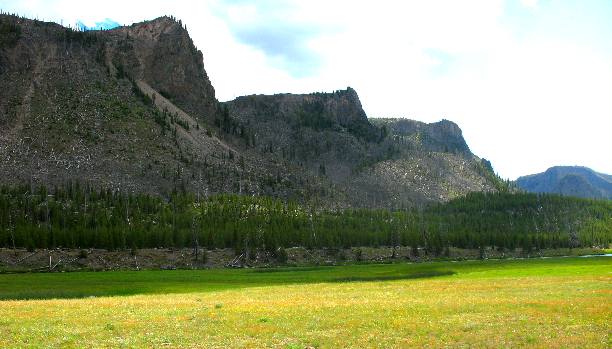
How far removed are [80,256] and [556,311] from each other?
372 feet

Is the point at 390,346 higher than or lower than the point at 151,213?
lower

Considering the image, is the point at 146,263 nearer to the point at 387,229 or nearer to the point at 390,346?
the point at 387,229

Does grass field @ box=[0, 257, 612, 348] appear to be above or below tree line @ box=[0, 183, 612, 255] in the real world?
below

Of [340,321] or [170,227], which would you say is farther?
[170,227]

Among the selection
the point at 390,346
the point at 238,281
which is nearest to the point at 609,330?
the point at 390,346

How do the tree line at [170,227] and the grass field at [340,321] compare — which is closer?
the grass field at [340,321]

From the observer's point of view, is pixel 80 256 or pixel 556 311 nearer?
pixel 556 311

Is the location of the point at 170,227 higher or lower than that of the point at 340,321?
higher

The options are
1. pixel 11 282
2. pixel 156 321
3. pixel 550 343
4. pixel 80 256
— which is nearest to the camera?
pixel 550 343

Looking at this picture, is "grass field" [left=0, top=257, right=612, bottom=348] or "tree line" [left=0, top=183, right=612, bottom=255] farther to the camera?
"tree line" [left=0, top=183, right=612, bottom=255]

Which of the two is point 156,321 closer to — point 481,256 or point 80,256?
point 80,256

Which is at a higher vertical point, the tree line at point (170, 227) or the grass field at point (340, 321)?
the tree line at point (170, 227)

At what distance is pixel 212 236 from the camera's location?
15000 cm

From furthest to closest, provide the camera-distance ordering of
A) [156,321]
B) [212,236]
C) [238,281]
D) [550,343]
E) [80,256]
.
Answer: [212,236] < [80,256] < [238,281] < [156,321] < [550,343]
